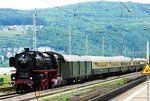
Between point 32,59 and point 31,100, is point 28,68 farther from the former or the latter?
point 31,100

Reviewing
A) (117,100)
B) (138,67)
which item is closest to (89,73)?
(117,100)

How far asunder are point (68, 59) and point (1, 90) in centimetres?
957

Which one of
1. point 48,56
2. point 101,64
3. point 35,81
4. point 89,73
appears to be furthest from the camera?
point 101,64

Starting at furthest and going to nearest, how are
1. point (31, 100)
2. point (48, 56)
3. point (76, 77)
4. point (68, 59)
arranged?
Result: point (76, 77) → point (68, 59) → point (48, 56) → point (31, 100)

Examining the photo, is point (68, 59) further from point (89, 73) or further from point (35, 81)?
point (89, 73)

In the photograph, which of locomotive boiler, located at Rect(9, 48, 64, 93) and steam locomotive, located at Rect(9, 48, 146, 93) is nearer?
locomotive boiler, located at Rect(9, 48, 64, 93)

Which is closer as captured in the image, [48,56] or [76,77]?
[48,56]

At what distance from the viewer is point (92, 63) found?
6316 centimetres

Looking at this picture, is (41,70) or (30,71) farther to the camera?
(41,70)

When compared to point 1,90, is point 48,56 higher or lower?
higher

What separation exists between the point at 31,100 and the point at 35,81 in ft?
28.9

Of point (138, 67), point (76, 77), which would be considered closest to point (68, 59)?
point (76, 77)

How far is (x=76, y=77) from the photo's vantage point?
51.7 m

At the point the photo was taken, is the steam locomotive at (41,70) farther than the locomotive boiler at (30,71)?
Yes
